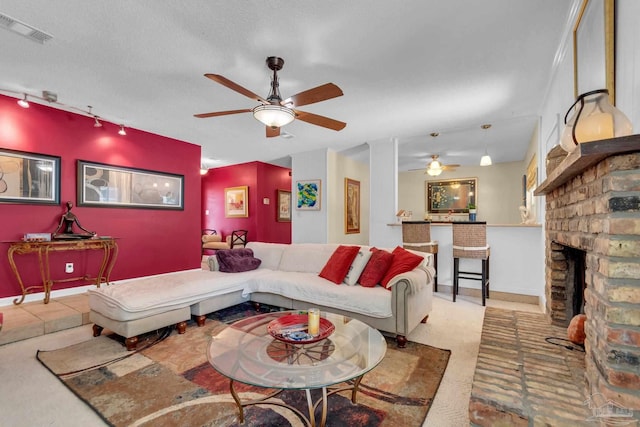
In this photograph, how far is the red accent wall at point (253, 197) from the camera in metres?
7.12

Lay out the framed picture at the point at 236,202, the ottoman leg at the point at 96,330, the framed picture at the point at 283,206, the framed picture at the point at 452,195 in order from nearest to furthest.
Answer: the ottoman leg at the point at 96,330 < the framed picture at the point at 236,202 < the framed picture at the point at 452,195 < the framed picture at the point at 283,206

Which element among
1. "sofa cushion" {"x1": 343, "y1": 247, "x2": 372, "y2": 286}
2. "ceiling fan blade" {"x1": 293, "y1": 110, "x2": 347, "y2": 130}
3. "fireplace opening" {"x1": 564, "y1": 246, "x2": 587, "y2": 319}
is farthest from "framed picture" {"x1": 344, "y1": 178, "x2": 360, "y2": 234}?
"fireplace opening" {"x1": 564, "y1": 246, "x2": 587, "y2": 319}

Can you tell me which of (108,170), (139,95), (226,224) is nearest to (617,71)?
(139,95)

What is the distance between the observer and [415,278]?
2.55m

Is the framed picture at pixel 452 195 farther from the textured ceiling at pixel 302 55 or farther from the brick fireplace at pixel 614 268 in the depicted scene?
the brick fireplace at pixel 614 268

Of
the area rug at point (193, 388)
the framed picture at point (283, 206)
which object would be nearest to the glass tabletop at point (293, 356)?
the area rug at point (193, 388)

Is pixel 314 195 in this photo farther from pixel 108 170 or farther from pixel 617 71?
pixel 617 71

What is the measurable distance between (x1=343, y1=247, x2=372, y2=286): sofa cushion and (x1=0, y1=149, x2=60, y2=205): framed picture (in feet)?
12.8

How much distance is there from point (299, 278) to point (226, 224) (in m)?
5.06

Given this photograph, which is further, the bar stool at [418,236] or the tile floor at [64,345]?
the bar stool at [418,236]

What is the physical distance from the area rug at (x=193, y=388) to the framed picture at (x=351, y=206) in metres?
3.80

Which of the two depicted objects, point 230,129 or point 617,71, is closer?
point 617,71

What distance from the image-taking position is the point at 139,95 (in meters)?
3.37

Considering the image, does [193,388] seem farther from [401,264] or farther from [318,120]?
[318,120]
